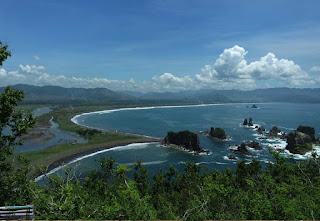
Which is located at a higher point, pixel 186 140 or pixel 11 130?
pixel 11 130

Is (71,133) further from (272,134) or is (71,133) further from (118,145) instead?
(272,134)

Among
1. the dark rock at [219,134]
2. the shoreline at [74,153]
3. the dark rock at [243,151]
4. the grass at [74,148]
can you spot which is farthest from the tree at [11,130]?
the dark rock at [219,134]

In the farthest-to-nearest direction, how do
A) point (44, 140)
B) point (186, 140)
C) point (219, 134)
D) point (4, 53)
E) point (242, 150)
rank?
1. point (219, 134)
2. point (44, 140)
3. point (186, 140)
4. point (242, 150)
5. point (4, 53)

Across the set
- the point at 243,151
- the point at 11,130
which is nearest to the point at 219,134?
the point at 243,151

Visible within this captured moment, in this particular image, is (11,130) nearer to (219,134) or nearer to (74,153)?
(74,153)

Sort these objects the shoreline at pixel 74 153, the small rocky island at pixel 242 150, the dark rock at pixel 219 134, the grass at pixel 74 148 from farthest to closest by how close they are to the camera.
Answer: the dark rock at pixel 219 134 → the small rocky island at pixel 242 150 → the grass at pixel 74 148 → the shoreline at pixel 74 153

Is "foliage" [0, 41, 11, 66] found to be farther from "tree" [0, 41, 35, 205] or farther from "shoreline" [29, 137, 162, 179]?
"shoreline" [29, 137, 162, 179]

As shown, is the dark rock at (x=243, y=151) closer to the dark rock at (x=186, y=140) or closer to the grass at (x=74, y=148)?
the dark rock at (x=186, y=140)

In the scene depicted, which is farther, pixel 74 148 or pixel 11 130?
pixel 74 148

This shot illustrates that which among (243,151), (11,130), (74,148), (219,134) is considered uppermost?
(11,130)
